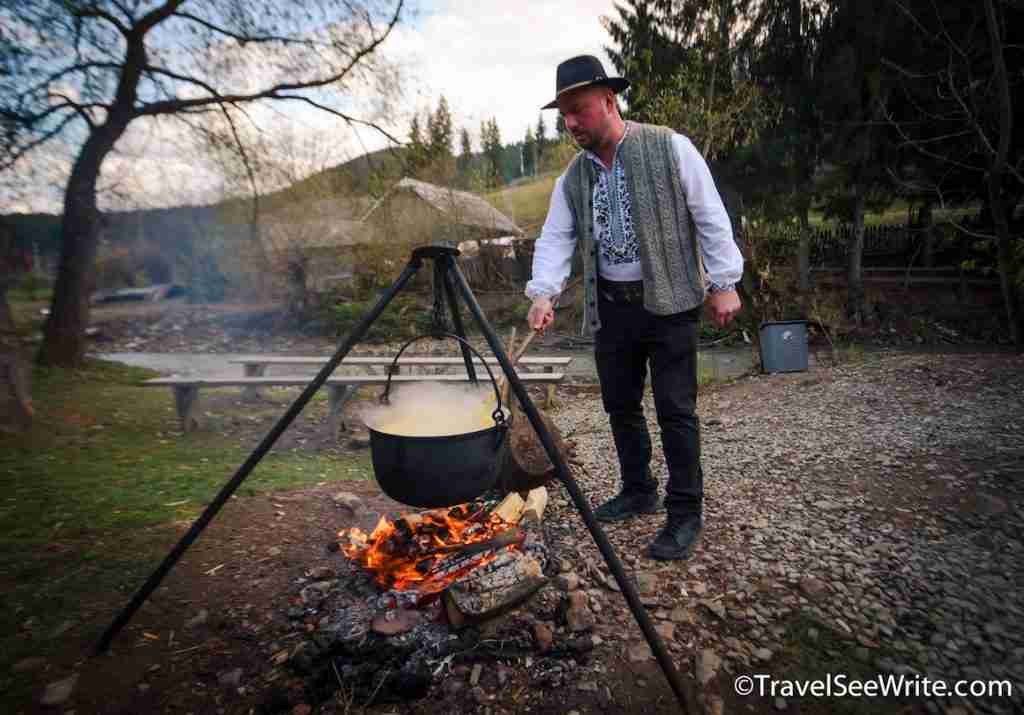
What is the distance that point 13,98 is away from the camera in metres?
5.88

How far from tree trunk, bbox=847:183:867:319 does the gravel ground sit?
8775 mm

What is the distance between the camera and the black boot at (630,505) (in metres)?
3.09

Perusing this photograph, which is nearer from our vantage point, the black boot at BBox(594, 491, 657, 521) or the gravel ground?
the gravel ground

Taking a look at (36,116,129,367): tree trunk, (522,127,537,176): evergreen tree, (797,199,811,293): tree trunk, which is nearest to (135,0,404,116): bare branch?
(36,116,129,367): tree trunk

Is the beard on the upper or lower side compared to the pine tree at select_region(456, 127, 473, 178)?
lower

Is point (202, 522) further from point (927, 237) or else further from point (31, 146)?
point (927, 237)

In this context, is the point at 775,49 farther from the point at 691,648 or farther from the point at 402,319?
the point at 691,648

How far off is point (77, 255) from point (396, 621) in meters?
8.17

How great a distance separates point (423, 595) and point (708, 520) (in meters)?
1.63

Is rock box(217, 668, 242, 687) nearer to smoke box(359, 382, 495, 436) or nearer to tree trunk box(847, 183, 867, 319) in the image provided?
smoke box(359, 382, 495, 436)

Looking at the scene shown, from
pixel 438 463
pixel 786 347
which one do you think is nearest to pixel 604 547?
pixel 438 463

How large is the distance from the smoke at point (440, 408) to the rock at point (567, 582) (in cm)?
76

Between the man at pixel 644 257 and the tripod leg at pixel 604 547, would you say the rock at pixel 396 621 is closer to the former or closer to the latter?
the tripod leg at pixel 604 547

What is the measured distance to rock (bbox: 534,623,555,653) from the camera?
6.75 feet
